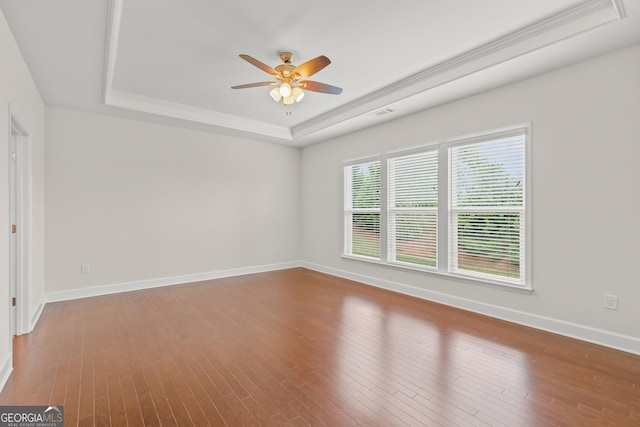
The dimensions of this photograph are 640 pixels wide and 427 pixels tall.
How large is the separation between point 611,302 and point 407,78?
3.15 meters

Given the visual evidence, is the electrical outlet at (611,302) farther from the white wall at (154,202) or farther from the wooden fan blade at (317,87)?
the white wall at (154,202)

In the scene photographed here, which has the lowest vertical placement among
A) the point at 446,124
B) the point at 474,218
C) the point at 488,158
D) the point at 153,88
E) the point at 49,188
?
the point at 474,218

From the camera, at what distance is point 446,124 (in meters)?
4.04

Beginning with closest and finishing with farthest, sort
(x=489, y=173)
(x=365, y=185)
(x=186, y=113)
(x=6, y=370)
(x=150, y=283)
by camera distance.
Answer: (x=6, y=370)
(x=489, y=173)
(x=186, y=113)
(x=150, y=283)
(x=365, y=185)

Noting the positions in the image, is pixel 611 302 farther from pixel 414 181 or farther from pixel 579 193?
pixel 414 181

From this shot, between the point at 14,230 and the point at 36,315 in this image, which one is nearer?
the point at 14,230

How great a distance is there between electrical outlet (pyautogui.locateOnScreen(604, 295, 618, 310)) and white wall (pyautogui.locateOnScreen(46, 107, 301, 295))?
507cm

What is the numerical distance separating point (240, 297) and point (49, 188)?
301 centimetres

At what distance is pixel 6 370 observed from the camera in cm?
223

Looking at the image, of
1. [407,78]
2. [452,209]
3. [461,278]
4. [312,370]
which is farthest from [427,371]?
[407,78]

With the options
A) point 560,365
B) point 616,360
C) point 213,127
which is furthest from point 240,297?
point 616,360

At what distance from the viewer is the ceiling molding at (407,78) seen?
7.78 feet

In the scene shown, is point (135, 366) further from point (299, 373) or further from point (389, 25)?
point (389, 25)

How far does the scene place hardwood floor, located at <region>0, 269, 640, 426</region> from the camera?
188 cm
